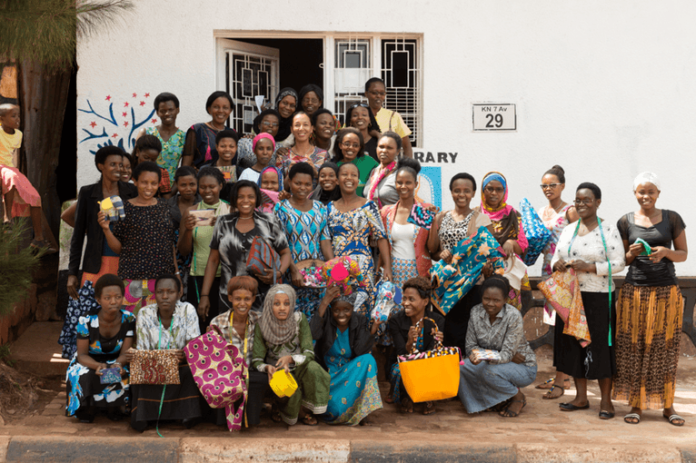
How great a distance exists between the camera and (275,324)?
15.9ft

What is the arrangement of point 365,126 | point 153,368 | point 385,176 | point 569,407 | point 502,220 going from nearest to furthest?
point 153,368 → point 569,407 → point 502,220 → point 385,176 → point 365,126

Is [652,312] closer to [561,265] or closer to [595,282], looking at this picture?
[595,282]

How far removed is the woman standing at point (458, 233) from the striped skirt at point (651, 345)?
116 cm

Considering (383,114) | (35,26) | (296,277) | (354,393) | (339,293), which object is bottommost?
(354,393)

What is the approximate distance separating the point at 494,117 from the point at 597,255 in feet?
8.85

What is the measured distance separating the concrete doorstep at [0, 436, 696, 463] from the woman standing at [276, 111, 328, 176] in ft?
8.41

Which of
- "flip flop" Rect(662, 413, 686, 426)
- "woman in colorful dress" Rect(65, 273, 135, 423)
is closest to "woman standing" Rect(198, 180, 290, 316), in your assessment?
"woman in colorful dress" Rect(65, 273, 135, 423)

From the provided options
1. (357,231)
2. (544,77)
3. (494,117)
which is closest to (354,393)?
(357,231)

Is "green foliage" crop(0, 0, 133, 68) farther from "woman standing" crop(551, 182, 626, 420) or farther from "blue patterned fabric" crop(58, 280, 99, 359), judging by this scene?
"woman standing" crop(551, 182, 626, 420)

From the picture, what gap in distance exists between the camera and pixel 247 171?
19.2 feet

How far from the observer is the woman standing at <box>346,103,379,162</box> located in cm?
649

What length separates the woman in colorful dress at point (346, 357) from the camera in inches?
191

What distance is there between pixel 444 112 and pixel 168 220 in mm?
3425

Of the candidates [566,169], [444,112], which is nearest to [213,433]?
[444,112]
